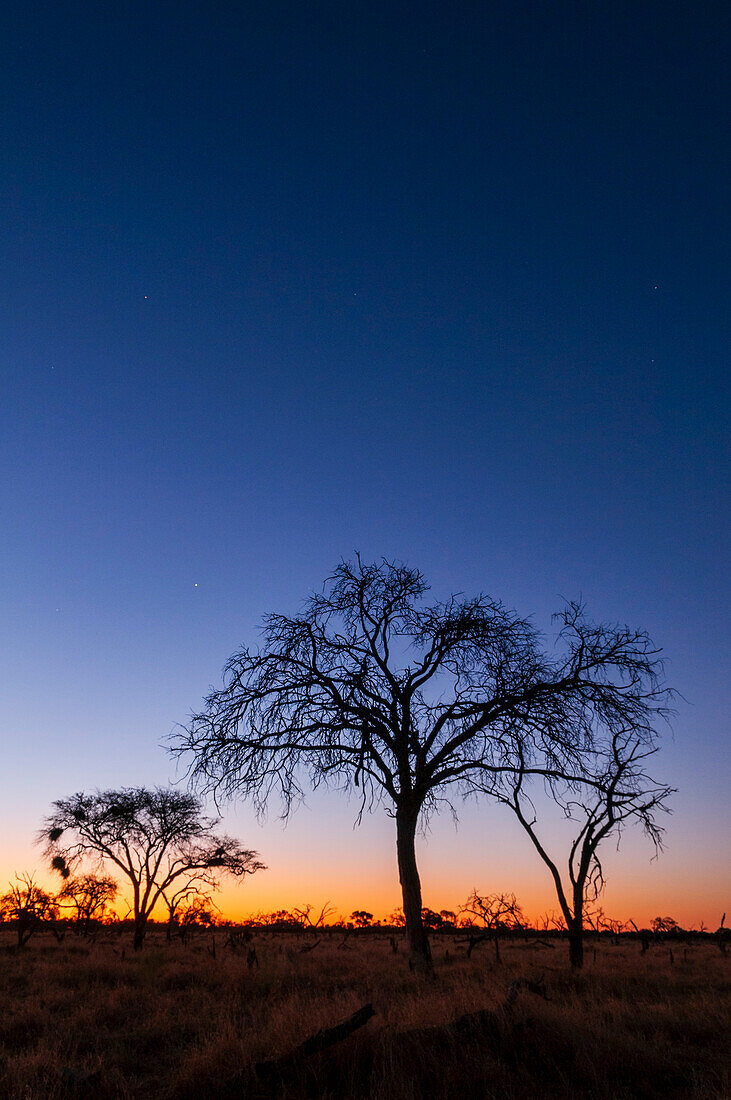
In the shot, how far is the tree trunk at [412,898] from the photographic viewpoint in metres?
13.3

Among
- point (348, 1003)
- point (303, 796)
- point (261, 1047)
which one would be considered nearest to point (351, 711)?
point (303, 796)

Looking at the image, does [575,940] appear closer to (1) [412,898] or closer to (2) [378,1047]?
(1) [412,898]

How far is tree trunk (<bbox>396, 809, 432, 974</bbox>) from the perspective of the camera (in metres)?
13.3

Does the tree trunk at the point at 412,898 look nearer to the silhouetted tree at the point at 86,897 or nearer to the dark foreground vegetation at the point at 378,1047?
the dark foreground vegetation at the point at 378,1047

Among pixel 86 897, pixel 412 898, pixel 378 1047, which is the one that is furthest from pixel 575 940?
pixel 86 897

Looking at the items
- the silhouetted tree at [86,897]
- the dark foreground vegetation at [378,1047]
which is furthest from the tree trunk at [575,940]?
the silhouetted tree at [86,897]

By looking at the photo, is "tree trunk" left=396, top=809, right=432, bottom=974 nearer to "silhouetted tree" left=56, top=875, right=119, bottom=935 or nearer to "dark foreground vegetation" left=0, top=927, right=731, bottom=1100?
"dark foreground vegetation" left=0, top=927, right=731, bottom=1100

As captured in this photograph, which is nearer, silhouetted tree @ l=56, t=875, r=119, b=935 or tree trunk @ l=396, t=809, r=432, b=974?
tree trunk @ l=396, t=809, r=432, b=974

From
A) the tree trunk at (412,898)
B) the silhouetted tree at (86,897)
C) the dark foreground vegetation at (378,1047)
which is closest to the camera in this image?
the dark foreground vegetation at (378,1047)

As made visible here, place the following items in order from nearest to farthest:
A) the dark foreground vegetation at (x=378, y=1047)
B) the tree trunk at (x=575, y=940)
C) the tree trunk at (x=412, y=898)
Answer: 1. the dark foreground vegetation at (x=378, y=1047)
2. the tree trunk at (x=412, y=898)
3. the tree trunk at (x=575, y=940)

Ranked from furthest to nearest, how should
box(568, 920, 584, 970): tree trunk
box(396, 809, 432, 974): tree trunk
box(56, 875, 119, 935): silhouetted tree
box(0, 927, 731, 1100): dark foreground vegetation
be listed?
box(56, 875, 119, 935): silhouetted tree, box(568, 920, 584, 970): tree trunk, box(396, 809, 432, 974): tree trunk, box(0, 927, 731, 1100): dark foreground vegetation

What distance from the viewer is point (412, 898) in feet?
43.5

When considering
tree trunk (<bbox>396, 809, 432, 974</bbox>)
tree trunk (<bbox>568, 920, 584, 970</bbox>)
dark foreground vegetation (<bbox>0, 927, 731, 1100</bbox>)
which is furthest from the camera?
tree trunk (<bbox>568, 920, 584, 970</bbox>)

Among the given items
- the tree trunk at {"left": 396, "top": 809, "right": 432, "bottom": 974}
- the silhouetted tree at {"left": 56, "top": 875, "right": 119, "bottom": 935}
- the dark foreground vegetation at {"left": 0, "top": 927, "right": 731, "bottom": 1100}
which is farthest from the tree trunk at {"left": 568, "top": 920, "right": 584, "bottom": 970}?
the silhouetted tree at {"left": 56, "top": 875, "right": 119, "bottom": 935}
